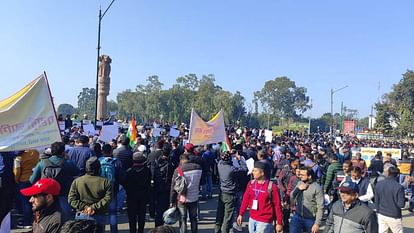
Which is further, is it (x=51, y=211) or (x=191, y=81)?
(x=191, y=81)

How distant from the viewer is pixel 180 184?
6914 millimetres

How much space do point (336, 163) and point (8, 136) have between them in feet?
22.8

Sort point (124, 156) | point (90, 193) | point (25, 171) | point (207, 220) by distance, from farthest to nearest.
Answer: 1. point (207, 220)
2. point (124, 156)
3. point (25, 171)
4. point (90, 193)

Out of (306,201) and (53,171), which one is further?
(306,201)

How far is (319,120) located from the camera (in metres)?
100

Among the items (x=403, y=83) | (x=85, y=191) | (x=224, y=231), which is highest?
(x=403, y=83)

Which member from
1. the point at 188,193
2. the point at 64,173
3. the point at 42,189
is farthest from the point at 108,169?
the point at 42,189

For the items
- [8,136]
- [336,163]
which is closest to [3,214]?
[8,136]

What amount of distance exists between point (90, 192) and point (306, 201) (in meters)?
3.08

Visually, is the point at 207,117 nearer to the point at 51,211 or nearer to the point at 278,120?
the point at 278,120

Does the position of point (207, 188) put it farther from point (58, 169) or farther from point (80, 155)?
point (58, 169)

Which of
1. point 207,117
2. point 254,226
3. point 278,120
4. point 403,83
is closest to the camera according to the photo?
point 254,226

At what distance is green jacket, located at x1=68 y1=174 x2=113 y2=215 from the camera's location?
209 inches

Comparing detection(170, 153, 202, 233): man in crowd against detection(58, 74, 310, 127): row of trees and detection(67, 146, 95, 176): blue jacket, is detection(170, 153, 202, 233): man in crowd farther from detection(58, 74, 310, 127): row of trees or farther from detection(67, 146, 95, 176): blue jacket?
detection(58, 74, 310, 127): row of trees
